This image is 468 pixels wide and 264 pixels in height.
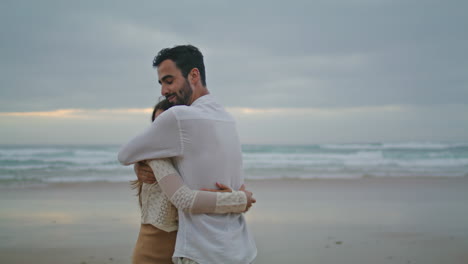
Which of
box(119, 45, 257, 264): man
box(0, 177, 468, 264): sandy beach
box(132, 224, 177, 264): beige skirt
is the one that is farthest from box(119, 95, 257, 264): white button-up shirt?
box(0, 177, 468, 264): sandy beach

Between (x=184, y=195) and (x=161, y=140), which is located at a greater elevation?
(x=161, y=140)

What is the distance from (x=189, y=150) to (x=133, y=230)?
4.56 meters

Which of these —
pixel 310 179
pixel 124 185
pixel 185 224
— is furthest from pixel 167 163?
pixel 310 179

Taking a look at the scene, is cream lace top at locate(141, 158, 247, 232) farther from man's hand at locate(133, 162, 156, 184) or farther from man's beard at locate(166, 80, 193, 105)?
man's beard at locate(166, 80, 193, 105)

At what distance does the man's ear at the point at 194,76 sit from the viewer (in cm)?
180

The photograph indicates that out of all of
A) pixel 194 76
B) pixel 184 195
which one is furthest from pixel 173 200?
pixel 194 76

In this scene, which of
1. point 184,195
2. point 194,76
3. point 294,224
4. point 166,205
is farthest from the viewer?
point 294,224

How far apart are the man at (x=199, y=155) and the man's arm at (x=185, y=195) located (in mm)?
42

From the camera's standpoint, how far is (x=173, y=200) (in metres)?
1.59

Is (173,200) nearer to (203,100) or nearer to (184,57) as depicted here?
(203,100)

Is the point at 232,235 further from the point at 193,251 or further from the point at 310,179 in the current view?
the point at 310,179

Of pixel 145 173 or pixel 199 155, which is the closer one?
pixel 199 155

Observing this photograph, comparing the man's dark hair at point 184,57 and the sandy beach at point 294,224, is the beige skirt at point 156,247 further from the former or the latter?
the sandy beach at point 294,224

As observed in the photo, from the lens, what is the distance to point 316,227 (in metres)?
5.96
